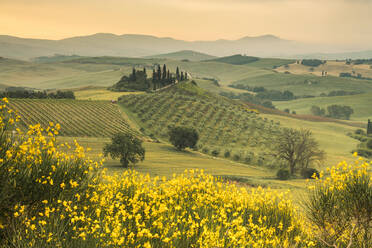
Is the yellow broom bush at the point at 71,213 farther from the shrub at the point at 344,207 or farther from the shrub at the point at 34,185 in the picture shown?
the shrub at the point at 344,207

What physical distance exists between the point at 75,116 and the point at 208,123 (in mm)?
40344

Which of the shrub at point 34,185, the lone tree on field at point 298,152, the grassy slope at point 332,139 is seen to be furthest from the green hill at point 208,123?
the shrub at point 34,185

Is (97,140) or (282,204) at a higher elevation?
(282,204)

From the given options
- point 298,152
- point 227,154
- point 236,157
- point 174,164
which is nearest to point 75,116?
point 227,154

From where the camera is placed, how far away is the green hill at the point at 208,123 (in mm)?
85738

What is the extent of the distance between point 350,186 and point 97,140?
68731 mm

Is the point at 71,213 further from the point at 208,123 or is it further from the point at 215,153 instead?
the point at 208,123

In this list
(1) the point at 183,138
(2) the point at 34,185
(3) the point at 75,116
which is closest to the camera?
(2) the point at 34,185

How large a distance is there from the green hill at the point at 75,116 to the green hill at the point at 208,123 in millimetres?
8163

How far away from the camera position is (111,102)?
118 metres

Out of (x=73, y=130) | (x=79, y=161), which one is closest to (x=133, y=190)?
(x=79, y=161)

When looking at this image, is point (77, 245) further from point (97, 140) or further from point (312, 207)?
point (97, 140)

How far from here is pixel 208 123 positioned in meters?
106

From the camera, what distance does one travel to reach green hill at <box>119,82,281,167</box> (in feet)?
281
